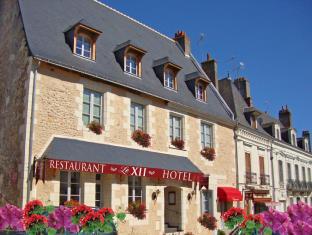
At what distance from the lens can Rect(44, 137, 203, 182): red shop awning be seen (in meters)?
10.7

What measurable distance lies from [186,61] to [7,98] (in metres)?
10.3

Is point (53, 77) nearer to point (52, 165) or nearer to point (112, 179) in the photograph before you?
point (52, 165)

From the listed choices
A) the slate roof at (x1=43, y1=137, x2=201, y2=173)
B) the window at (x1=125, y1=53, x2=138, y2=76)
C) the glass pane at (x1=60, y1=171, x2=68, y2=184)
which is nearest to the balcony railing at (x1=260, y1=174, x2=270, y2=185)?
the slate roof at (x1=43, y1=137, x2=201, y2=173)

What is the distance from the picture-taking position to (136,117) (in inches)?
553

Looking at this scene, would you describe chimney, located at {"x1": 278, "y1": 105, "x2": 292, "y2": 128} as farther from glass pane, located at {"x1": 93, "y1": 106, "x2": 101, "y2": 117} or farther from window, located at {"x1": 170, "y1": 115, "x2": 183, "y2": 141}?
glass pane, located at {"x1": 93, "y1": 106, "x2": 101, "y2": 117}

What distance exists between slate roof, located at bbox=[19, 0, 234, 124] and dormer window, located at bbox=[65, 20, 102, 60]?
22 centimetres

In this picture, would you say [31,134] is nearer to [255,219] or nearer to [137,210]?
[137,210]

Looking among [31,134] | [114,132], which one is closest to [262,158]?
[114,132]

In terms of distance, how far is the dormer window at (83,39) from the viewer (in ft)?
41.8

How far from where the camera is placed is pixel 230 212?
5.48 metres

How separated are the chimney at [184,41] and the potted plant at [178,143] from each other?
22.0 feet

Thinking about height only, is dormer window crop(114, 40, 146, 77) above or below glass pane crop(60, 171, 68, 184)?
above

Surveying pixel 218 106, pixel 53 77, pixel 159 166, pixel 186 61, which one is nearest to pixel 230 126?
pixel 218 106

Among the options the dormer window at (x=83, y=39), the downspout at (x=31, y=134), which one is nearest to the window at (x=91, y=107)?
the dormer window at (x=83, y=39)
